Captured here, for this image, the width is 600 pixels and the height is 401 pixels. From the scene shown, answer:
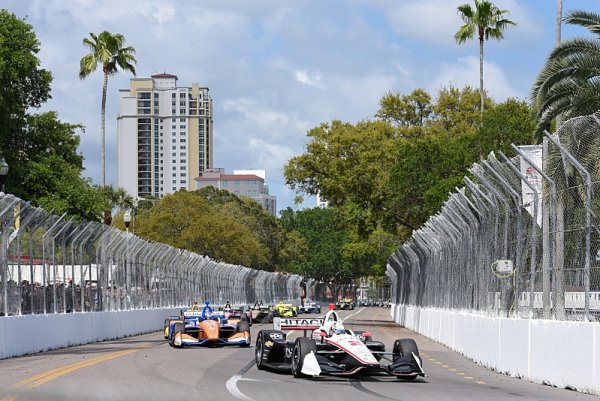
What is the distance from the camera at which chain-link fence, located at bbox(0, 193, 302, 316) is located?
24500mm

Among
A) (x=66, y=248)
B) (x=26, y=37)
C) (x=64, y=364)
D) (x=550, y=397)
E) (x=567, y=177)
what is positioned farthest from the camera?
(x=26, y=37)

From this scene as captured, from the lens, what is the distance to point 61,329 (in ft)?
89.3

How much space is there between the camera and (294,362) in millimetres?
17812

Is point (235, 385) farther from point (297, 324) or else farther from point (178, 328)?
point (178, 328)

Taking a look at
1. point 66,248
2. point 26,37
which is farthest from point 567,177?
point 26,37

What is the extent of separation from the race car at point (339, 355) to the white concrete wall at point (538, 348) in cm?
169

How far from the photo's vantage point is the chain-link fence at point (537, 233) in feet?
52.0

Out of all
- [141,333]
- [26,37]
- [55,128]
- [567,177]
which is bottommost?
[141,333]

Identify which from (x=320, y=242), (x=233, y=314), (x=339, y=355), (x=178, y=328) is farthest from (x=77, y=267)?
(x=320, y=242)

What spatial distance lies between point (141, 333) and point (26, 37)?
16.6 m

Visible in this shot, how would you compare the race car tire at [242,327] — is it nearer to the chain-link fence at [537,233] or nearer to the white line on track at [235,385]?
the chain-link fence at [537,233]

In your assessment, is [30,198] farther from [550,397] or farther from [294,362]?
[550,397]

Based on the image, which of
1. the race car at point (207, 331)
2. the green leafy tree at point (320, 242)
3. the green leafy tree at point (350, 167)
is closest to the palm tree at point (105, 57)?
the green leafy tree at point (350, 167)

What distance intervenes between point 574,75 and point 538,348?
978 cm
